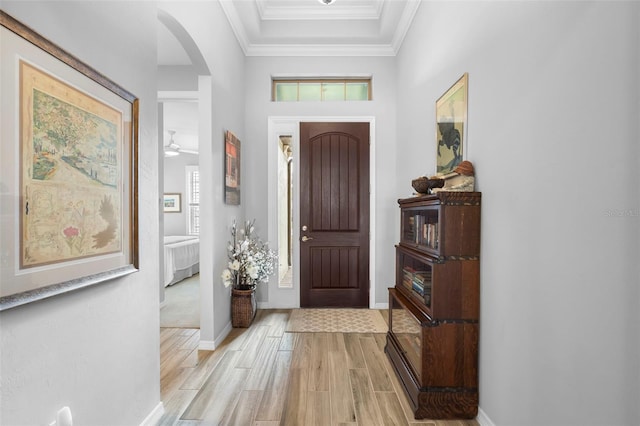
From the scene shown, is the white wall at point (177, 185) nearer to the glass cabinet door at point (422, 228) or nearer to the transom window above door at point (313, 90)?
the transom window above door at point (313, 90)

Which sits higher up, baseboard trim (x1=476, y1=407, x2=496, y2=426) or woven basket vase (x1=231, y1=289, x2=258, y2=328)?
woven basket vase (x1=231, y1=289, x2=258, y2=328)

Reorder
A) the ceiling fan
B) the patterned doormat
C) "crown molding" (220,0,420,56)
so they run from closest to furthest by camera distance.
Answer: the patterned doormat → "crown molding" (220,0,420,56) → the ceiling fan

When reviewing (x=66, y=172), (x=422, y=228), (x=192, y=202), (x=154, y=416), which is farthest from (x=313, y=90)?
(x=192, y=202)

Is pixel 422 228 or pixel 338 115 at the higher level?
pixel 338 115

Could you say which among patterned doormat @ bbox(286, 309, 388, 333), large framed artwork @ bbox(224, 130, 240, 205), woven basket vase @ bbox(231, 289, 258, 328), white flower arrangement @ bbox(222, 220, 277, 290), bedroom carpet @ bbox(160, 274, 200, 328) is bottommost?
bedroom carpet @ bbox(160, 274, 200, 328)

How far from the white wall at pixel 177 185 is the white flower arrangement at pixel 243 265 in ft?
17.4

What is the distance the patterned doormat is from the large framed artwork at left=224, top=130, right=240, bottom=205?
1451mm

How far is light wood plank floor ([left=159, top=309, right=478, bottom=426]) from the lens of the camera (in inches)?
78.0

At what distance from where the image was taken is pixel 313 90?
4133mm

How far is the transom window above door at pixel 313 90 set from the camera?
4.13m

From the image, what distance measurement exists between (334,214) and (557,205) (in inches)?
112

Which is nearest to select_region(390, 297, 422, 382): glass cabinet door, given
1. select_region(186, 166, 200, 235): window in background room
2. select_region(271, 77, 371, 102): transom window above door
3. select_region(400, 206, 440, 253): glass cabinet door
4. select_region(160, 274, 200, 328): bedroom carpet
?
select_region(400, 206, 440, 253): glass cabinet door

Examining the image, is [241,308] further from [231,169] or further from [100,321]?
[100,321]

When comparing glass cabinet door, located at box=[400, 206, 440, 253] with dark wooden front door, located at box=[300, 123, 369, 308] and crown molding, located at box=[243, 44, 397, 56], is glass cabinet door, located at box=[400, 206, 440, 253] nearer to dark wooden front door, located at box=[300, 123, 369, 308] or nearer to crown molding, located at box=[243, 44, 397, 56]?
dark wooden front door, located at box=[300, 123, 369, 308]
